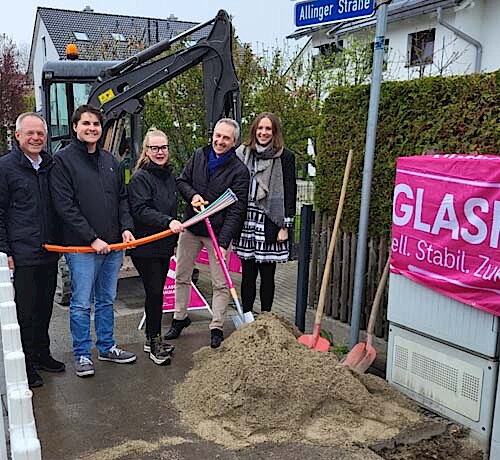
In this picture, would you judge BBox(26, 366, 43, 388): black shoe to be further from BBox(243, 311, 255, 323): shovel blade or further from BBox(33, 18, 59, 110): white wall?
BBox(33, 18, 59, 110): white wall

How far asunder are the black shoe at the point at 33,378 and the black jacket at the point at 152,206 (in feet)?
3.62

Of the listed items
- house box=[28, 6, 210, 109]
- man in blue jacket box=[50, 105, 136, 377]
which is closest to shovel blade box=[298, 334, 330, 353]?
man in blue jacket box=[50, 105, 136, 377]

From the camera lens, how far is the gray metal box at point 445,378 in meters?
3.15

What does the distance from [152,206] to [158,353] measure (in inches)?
46.3

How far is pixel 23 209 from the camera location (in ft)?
12.3

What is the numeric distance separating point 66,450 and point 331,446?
150 centimetres

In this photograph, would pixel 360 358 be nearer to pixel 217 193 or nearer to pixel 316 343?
pixel 316 343

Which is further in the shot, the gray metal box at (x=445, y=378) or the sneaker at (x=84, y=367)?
the sneaker at (x=84, y=367)

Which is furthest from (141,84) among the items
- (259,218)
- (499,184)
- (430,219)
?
(499,184)

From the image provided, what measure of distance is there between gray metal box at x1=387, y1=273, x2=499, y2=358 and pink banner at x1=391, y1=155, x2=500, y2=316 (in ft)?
0.22

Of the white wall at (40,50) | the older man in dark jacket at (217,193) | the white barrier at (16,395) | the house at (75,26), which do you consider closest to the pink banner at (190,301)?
the older man in dark jacket at (217,193)

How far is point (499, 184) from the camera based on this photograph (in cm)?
300

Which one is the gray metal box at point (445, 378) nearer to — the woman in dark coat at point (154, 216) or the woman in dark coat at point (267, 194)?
the woman in dark coat at point (267, 194)

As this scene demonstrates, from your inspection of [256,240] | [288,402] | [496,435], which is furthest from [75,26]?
[496,435]
